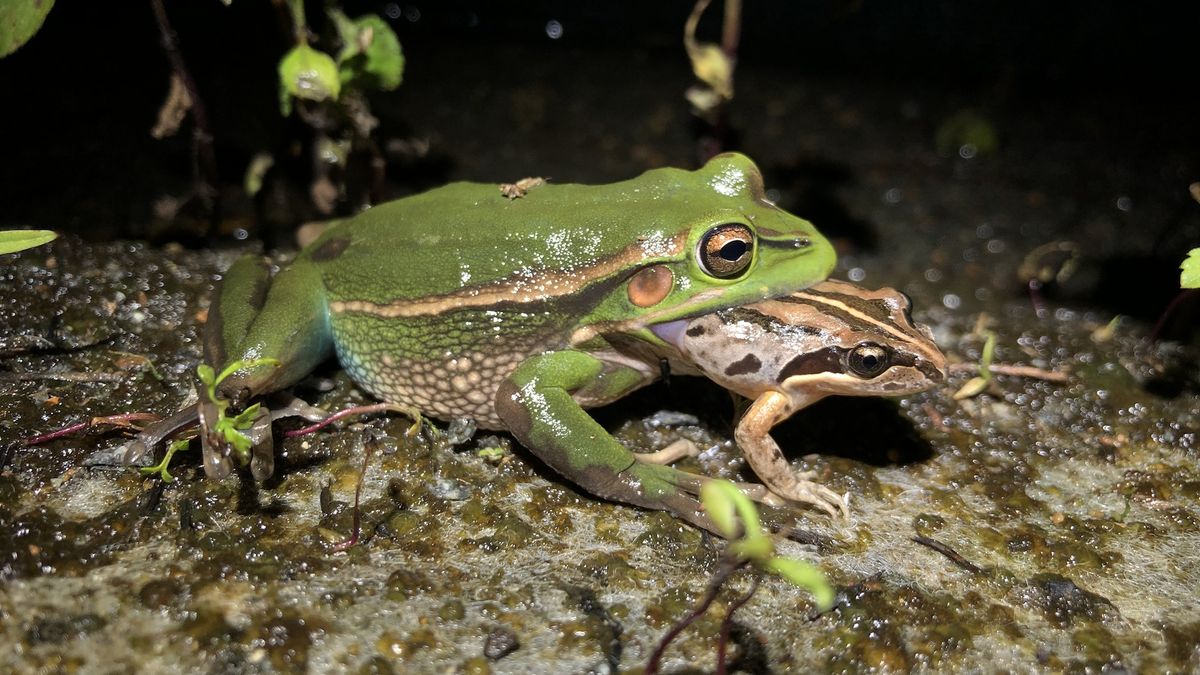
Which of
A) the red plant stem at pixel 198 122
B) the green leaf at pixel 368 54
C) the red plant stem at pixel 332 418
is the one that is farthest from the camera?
the green leaf at pixel 368 54

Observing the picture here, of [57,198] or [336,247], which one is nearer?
[336,247]

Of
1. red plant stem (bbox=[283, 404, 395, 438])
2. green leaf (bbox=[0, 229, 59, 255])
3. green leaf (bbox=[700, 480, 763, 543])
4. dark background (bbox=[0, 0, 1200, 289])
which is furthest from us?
dark background (bbox=[0, 0, 1200, 289])

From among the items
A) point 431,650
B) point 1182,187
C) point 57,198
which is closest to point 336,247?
point 431,650

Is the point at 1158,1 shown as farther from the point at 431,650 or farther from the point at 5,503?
the point at 5,503

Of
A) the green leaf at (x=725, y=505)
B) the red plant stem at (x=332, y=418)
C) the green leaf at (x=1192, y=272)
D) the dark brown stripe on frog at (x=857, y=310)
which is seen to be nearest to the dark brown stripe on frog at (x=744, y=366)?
the dark brown stripe on frog at (x=857, y=310)

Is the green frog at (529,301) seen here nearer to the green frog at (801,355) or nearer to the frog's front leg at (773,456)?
the green frog at (801,355)

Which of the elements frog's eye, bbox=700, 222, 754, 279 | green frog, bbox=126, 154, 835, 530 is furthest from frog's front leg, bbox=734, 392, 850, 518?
frog's eye, bbox=700, 222, 754, 279

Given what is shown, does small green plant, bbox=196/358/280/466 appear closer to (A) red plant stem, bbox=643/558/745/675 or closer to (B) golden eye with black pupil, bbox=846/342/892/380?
(A) red plant stem, bbox=643/558/745/675
